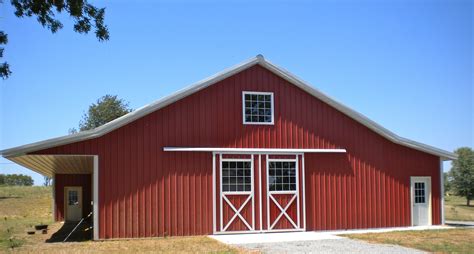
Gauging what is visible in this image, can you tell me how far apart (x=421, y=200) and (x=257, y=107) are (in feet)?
23.7

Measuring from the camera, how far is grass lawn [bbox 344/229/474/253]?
1409cm

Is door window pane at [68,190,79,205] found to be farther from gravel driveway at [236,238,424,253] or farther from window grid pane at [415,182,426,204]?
window grid pane at [415,182,426,204]

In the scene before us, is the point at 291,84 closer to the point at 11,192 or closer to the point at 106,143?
the point at 106,143

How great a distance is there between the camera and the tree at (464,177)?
5156cm

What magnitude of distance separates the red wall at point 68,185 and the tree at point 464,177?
3736 cm

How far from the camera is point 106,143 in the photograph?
1603cm

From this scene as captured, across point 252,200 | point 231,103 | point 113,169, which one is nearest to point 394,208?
point 252,200

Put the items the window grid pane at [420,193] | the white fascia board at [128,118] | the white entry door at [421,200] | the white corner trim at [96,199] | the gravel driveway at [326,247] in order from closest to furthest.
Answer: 1. the gravel driveway at [326,247]
2. the white fascia board at [128,118]
3. the white corner trim at [96,199]
4. the white entry door at [421,200]
5. the window grid pane at [420,193]

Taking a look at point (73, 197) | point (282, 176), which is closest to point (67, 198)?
point (73, 197)

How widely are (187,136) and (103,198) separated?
10.2 ft

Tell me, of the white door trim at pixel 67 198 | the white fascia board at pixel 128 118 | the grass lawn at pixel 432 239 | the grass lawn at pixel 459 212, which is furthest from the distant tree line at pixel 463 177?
the white fascia board at pixel 128 118

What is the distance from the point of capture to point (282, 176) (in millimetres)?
18031

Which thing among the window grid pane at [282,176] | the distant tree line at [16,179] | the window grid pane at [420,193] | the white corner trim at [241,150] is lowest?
the distant tree line at [16,179]

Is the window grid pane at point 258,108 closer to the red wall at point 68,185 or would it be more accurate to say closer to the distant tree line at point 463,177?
the red wall at point 68,185
